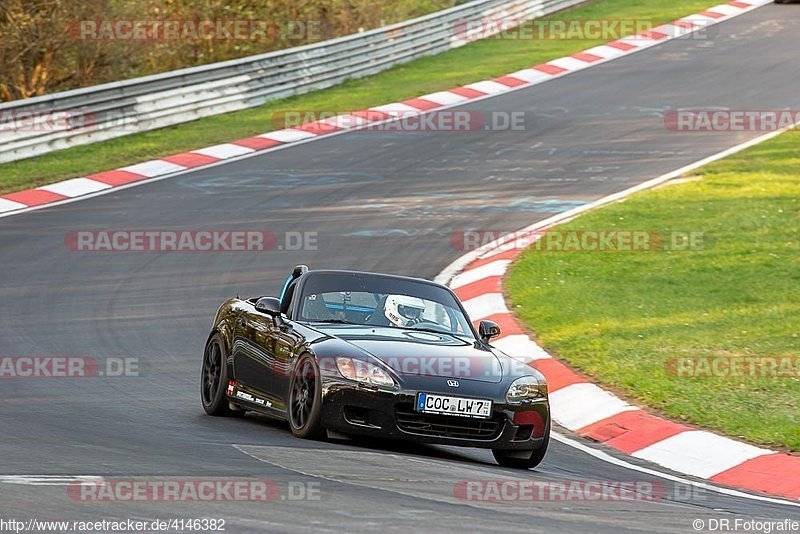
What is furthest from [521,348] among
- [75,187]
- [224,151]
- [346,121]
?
[346,121]

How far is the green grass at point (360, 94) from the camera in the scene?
21391 mm

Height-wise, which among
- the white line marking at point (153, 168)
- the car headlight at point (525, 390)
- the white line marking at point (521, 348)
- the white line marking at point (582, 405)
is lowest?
the white line marking at point (521, 348)

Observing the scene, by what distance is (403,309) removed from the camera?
10055 millimetres

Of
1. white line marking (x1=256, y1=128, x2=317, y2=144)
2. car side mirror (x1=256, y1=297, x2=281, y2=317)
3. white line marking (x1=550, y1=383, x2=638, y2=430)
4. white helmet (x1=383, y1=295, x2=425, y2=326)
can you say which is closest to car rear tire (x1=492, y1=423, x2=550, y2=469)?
white helmet (x1=383, y1=295, x2=425, y2=326)

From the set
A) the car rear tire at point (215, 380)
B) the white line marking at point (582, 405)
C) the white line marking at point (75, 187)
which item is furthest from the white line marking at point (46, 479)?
the white line marking at point (75, 187)

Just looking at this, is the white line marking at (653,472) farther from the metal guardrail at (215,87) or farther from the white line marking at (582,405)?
the metal guardrail at (215,87)

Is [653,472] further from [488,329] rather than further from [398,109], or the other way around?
[398,109]

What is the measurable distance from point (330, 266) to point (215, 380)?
18.4ft

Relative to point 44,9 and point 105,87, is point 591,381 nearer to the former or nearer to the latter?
point 105,87

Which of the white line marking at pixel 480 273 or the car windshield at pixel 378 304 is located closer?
the car windshield at pixel 378 304

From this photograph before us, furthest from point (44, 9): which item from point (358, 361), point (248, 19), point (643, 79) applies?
point (358, 361)

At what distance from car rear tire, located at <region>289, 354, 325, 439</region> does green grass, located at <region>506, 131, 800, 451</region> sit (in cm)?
310

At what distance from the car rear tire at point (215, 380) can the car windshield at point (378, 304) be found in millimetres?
942

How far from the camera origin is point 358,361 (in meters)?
8.80
